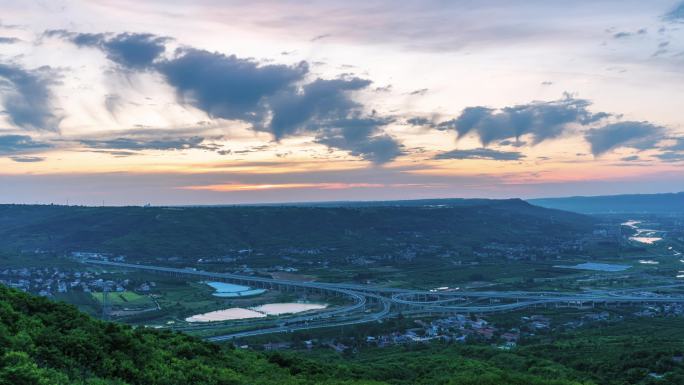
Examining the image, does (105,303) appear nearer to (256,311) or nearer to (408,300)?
(256,311)

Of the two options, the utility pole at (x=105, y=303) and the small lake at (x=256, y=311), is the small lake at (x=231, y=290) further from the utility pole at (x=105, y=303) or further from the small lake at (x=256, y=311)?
the utility pole at (x=105, y=303)

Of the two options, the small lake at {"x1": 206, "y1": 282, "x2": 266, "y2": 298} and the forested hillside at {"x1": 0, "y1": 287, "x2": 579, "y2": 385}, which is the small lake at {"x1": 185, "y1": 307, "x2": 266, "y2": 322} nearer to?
the small lake at {"x1": 206, "y1": 282, "x2": 266, "y2": 298}

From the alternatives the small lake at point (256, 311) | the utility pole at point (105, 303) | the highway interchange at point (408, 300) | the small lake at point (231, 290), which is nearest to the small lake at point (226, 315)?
the small lake at point (256, 311)

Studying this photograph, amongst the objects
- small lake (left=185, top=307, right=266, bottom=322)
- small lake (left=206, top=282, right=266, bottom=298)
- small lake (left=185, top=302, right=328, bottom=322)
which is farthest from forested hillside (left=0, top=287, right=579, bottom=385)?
small lake (left=206, top=282, right=266, bottom=298)

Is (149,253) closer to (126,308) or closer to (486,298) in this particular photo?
(126,308)

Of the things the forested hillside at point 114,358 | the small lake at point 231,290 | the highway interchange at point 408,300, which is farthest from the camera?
the small lake at point 231,290
